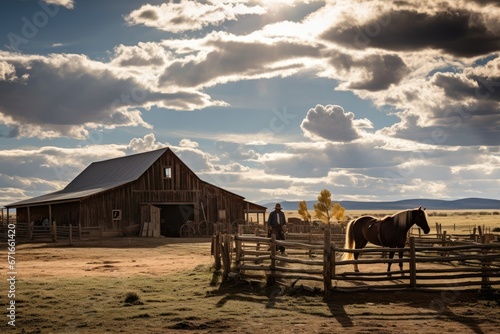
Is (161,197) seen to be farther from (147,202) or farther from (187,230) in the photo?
(187,230)

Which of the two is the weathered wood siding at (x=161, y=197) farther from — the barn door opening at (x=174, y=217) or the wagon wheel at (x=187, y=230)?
the barn door opening at (x=174, y=217)

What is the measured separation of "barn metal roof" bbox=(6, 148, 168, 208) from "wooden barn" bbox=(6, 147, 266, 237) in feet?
0.38

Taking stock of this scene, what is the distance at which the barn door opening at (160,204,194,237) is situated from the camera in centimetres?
5053

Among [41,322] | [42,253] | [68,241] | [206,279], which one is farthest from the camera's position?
[68,241]

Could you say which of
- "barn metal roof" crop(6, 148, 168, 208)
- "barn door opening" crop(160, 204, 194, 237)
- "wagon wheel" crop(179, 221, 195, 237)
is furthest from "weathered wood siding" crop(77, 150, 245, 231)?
"barn door opening" crop(160, 204, 194, 237)

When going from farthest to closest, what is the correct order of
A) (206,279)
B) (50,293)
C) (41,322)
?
(206,279)
(50,293)
(41,322)

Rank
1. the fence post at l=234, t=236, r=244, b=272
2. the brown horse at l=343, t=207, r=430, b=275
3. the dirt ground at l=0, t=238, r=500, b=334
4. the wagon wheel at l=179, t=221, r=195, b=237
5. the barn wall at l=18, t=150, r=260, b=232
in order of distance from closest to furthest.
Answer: the dirt ground at l=0, t=238, r=500, b=334 → the fence post at l=234, t=236, r=244, b=272 → the brown horse at l=343, t=207, r=430, b=275 → the barn wall at l=18, t=150, r=260, b=232 → the wagon wheel at l=179, t=221, r=195, b=237

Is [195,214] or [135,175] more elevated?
[135,175]

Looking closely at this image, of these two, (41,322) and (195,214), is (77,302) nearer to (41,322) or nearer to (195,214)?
(41,322)

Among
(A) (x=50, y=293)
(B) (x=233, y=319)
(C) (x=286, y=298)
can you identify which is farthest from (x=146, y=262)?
(B) (x=233, y=319)

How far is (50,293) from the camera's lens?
610 inches

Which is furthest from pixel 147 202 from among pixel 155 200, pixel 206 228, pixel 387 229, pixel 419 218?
pixel 419 218

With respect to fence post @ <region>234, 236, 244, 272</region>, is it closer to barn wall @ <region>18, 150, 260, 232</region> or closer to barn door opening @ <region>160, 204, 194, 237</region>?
barn wall @ <region>18, 150, 260, 232</region>

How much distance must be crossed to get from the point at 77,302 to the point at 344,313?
Result: 6.37m
